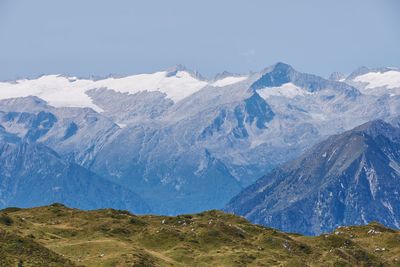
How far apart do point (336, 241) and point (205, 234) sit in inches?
1177

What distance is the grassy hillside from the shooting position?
135000 millimetres

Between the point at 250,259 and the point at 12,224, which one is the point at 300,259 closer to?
the point at 250,259

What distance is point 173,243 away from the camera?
151500 mm

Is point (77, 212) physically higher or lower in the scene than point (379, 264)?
higher

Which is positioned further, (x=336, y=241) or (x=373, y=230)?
(x=373, y=230)

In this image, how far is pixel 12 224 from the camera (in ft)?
501

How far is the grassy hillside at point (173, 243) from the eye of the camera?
13500 cm

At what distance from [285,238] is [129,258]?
46.0m

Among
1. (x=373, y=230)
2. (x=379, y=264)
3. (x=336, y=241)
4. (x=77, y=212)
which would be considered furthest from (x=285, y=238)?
(x=77, y=212)

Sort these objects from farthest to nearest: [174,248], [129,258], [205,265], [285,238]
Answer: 1. [285,238]
2. [174,248]
3. [205,265]
4. [129,258]

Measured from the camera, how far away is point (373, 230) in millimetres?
191875

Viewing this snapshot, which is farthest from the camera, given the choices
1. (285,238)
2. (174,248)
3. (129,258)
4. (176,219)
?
(176,219)

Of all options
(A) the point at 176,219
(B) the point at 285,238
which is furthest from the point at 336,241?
(A) the point at 176,219

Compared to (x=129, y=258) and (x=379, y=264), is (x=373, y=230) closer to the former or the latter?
(x=379, y=264)
